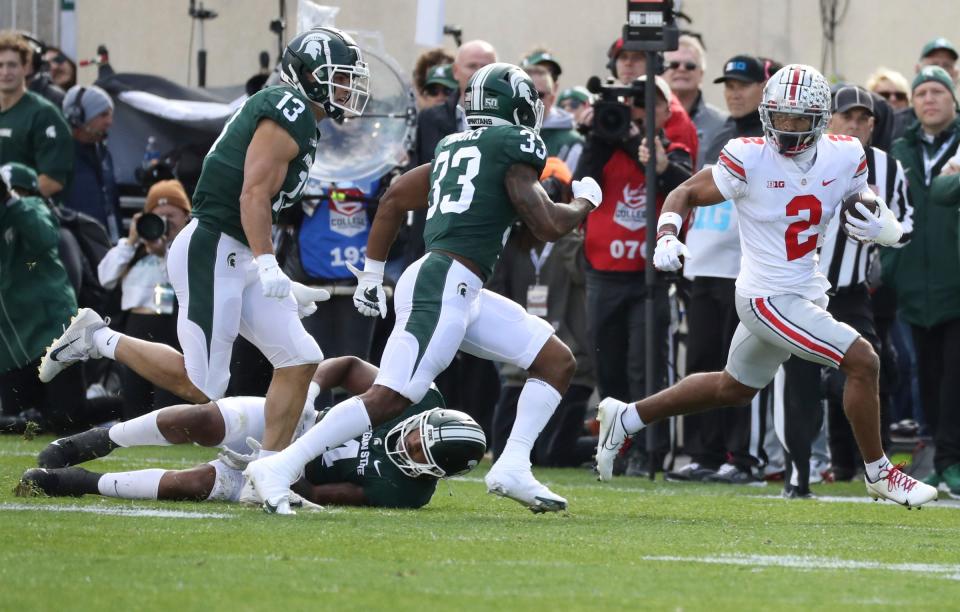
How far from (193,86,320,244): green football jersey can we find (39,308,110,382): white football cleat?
76cm

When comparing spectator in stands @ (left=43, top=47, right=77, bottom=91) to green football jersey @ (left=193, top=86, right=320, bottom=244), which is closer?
green football jersey @ (left=193, top=86, right=320, bottom=244)

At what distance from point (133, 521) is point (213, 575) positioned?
1.37 meters

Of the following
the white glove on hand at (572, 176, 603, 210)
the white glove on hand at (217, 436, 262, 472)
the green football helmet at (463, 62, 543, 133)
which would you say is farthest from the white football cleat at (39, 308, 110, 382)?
the white glove on hand at (572, 176, 603, 210)

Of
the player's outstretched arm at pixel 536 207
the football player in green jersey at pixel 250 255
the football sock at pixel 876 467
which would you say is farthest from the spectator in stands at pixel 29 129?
the football sock at pixel 876 467

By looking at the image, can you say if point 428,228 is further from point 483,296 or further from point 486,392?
point 486,392

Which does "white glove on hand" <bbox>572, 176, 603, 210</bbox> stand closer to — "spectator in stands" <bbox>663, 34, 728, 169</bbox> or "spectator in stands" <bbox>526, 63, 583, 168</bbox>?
"spectator in stands" <bbox>663, 34, 728, 169</bbox>

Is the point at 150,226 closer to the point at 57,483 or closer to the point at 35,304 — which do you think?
the point at 35,304

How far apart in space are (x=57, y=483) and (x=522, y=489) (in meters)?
1.79

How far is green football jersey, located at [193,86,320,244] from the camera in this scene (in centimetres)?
726

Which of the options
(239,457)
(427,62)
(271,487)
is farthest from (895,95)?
(271,487)

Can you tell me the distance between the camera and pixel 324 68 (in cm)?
740

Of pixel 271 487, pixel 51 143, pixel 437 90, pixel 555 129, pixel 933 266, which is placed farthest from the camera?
pixel 51 143

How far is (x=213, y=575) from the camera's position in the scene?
4980 millimetres

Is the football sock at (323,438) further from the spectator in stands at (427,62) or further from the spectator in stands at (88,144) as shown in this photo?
the spectator in stands at (88,144)
